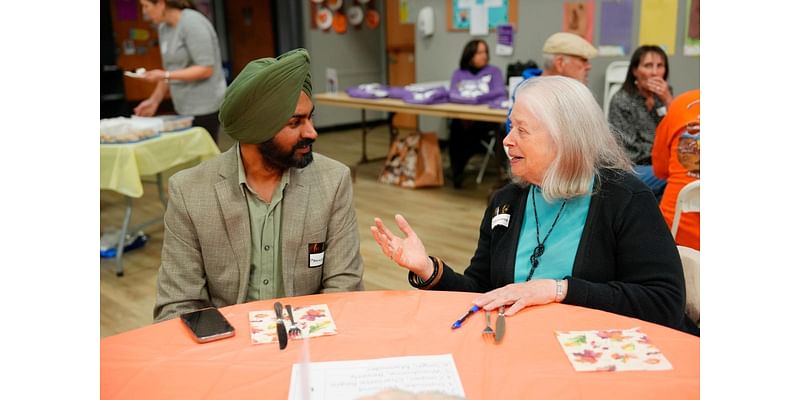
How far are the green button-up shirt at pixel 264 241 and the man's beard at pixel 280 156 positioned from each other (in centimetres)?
6

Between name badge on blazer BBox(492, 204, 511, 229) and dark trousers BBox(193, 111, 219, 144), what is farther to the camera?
dark trousers BBox(193, 111, 219, 144)

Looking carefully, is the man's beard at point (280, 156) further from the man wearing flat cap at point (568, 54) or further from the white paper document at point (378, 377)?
the man wearing flat cap at point (568, 54)

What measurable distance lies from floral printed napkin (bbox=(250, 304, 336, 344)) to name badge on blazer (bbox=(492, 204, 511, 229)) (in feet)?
1.94

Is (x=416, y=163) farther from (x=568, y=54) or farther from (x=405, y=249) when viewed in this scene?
(x=405, y=249)

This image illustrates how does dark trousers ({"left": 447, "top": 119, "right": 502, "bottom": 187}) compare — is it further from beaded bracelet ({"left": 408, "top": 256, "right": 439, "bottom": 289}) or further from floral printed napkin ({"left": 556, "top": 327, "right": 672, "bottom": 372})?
floral printed napkin ({"left": 556, "top": 327, "right": 672, "bottom": 372})

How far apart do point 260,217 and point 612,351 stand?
1.04 m

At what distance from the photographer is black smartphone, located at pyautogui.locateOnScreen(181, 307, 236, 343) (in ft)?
4.58

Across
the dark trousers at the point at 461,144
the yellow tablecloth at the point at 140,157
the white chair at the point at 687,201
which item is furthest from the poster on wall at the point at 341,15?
the white chair at the point at 687,201

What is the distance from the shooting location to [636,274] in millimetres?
1718

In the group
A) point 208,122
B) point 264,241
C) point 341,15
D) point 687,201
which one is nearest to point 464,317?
point 264,241

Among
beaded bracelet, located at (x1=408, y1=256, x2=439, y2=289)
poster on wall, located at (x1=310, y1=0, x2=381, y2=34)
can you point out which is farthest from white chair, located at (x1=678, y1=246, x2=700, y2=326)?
poster on wall, located at (x1=310, y1=0, x2=381, y2=34)

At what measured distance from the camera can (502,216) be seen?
1.91 meters
